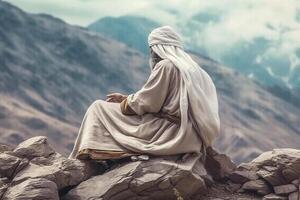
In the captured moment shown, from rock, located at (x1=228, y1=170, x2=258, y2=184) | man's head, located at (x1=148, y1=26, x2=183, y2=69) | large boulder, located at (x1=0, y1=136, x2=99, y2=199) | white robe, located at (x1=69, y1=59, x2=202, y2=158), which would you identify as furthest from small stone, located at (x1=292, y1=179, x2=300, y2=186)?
large boulder, located at (x1=0, y1=136, x2=99, y2=199)

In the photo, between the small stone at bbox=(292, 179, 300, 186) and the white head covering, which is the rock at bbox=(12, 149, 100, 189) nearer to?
the white head covering

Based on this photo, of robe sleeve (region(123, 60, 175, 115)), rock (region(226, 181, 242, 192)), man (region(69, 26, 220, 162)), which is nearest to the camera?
man (region(69, 26, 220, 162))

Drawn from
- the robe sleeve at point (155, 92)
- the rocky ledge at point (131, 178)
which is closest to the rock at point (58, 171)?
the rocky ledge at point (131, 178)

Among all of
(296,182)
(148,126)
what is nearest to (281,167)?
(296,182)

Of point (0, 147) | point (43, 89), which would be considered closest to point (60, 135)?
point (43, 89)

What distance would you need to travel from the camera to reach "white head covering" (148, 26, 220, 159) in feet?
35.4

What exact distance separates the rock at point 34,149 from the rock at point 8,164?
284 millimetres

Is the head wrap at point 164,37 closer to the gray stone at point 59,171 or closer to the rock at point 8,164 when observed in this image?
the gray stone at point 59,171

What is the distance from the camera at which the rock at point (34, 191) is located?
30.0ft

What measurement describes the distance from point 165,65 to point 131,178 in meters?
2.05

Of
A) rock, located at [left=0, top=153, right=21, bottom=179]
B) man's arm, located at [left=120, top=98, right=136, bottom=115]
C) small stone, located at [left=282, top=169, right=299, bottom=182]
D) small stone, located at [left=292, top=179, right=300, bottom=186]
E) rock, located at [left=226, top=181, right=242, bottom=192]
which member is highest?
man's arm, located at [left=120, top=98, right=136, bottom=115]

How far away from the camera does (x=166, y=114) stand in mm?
10938

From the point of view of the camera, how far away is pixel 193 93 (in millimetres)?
10805

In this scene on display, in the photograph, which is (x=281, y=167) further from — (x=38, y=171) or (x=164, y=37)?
(x=38, y=171)
